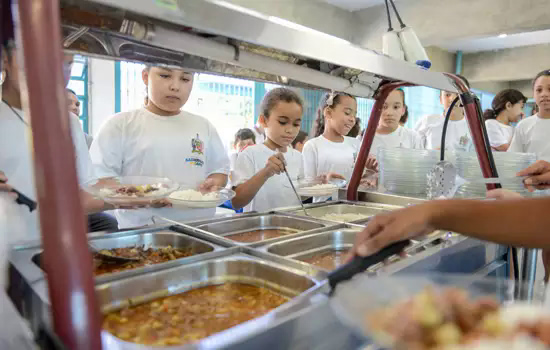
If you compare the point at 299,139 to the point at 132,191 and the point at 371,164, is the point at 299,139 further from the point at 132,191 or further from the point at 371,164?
the point at 132,191

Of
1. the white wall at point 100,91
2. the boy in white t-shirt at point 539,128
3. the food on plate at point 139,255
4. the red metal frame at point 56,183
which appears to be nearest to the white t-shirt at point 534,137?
the boy in white t-shirt at point 539,128

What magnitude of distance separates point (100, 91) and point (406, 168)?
4.84 metres

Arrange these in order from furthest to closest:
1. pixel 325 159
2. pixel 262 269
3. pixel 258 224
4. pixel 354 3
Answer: pixel 354 3 < pixel 325 159 < pixel 258 224 < pixel 262 269

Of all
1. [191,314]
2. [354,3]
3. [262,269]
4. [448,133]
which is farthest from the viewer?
[354,3]

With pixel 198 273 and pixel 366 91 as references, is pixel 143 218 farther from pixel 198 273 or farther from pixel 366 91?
pixel 366 91

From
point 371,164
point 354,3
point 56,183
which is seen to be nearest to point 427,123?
point 354,3

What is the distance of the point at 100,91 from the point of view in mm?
5512

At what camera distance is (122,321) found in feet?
2.74

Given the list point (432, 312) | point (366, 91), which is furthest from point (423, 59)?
point (432, 312)

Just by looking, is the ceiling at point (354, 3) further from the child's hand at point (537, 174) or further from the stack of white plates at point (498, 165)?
the child's hand at point (537, 174)

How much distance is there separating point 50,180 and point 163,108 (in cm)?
159

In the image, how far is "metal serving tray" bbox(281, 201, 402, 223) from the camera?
1.81 meters

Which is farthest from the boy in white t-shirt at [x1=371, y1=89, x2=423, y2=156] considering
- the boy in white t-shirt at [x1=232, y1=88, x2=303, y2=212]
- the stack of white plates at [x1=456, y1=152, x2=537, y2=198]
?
the stack of white plates at [x1=456, y1=152, x2=537, y2=198]

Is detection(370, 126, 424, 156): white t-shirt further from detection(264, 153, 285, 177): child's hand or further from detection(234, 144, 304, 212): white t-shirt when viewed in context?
detection(264, 153, 285, 177): child's hand
